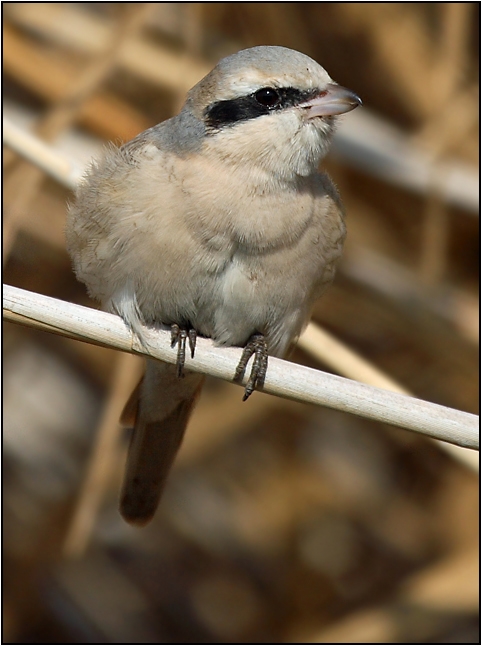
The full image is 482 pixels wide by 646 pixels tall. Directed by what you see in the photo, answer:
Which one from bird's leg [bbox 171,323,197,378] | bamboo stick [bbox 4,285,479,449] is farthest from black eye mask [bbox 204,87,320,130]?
bamboo stick [bbox 4,285,479,449]

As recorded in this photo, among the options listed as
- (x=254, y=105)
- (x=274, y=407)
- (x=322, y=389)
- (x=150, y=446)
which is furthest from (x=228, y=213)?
(x=274, y=407)

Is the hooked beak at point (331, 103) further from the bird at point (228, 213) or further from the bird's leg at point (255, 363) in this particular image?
the bird's leg at point (255, 363)

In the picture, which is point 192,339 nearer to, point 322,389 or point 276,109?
point 322,389

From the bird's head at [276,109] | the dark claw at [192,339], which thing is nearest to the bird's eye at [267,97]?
the bird's head at [276,109]

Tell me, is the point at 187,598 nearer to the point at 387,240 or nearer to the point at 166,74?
the point at 387,240

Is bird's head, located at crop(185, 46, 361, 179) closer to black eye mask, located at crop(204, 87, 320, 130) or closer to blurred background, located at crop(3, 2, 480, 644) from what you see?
black eye mask, located at crop(204, 87, 320, 130)

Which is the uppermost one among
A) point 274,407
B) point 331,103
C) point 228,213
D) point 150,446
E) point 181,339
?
point 274,407
